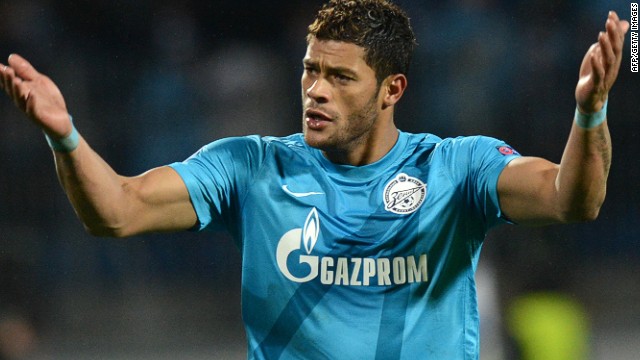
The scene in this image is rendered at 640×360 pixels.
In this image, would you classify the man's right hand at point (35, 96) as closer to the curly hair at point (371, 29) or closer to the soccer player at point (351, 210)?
the soccer player at point (351, 210)

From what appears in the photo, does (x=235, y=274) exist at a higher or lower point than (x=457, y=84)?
lower

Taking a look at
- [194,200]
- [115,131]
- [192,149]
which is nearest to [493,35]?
[192,149]

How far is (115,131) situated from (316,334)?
446 cm

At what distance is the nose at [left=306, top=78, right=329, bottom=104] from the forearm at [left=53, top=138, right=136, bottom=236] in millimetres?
786

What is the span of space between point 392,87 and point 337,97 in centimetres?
36

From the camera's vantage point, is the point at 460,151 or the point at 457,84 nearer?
the point at 460,151

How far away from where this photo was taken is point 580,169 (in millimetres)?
2840

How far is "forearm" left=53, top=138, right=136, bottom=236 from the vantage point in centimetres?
279

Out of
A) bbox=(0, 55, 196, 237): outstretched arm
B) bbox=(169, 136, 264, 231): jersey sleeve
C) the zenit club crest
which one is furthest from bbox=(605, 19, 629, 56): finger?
bbox=(0, 55, 196, 237): outstretched arm

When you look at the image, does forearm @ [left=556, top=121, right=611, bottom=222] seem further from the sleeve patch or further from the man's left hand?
the sleeve patch

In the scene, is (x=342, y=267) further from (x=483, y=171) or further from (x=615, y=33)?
(x=615, y=33)

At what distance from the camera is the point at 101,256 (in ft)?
22.7

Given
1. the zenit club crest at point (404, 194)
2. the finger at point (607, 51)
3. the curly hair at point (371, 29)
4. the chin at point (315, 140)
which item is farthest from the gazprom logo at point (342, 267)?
the finger at point (607, 51)

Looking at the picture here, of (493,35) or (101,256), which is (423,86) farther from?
(101,256)
